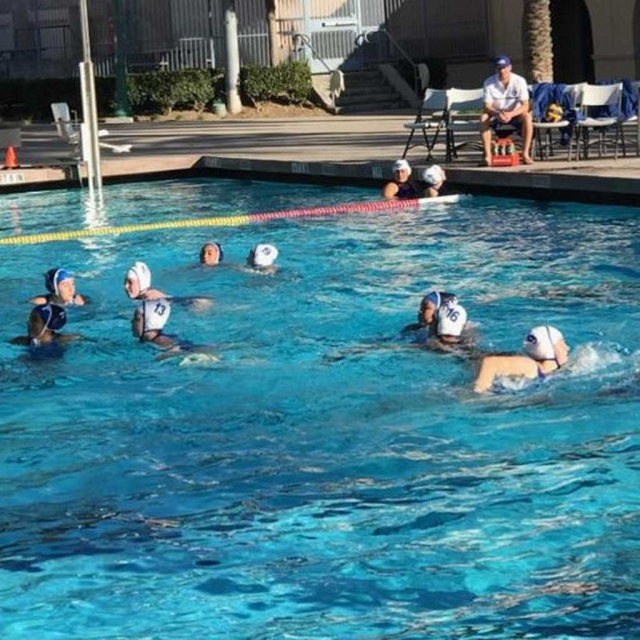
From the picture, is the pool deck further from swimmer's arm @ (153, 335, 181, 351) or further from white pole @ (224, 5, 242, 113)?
swimmer's arm @ (153, 335, 181, 351)

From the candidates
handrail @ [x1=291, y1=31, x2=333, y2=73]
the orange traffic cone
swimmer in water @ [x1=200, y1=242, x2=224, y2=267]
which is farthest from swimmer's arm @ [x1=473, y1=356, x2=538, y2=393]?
handrail @ [x1=291, y1=31, x2=333, y2=73]

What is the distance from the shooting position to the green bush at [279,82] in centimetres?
3422

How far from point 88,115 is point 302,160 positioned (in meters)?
3.11

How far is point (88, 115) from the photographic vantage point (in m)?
21.7

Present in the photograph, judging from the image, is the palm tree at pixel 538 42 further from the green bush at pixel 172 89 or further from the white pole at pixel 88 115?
the green bush at pixel 172 89

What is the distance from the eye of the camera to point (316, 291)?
1485 centimetres

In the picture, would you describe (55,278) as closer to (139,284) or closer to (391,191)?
(139,284)

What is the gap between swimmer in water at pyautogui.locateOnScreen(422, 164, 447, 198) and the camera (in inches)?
Answer: 757

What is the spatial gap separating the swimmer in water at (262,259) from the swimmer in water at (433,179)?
14.2ft

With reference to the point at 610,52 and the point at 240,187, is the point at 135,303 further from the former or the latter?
the point at 610,52

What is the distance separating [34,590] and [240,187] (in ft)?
52.9

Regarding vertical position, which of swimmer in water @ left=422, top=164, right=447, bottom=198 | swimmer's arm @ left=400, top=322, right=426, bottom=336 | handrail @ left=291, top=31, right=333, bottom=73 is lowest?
swimmer's arm @ left=400, top=322, right=426, bottom=336

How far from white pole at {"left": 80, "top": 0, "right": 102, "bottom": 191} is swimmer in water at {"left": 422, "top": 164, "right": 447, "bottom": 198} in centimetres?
502

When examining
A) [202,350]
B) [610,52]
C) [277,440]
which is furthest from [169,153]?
[277,440]
